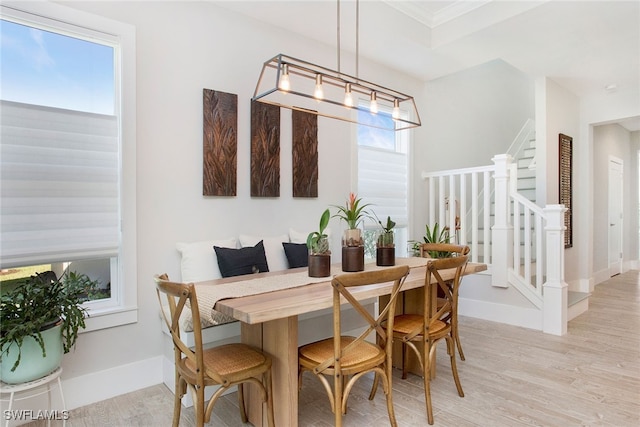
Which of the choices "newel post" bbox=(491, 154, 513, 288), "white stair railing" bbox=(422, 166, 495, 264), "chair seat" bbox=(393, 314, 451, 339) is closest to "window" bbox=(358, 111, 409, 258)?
"white stair railing" bbox=(422, 166, 495, 264)

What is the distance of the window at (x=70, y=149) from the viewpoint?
2301mm

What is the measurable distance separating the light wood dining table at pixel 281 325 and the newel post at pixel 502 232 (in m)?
2.34

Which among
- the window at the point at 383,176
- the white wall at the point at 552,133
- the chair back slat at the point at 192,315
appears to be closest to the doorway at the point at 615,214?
the white wall at the point at 552,133

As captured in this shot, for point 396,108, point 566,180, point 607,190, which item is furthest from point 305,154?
point 607,190

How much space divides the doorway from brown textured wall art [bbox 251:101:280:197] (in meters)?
6.34

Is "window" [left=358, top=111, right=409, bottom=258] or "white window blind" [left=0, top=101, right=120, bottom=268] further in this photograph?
"window" [left=358, top=111, right=409, bottom=258]

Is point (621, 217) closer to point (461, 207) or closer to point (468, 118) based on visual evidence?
point (468, 118)

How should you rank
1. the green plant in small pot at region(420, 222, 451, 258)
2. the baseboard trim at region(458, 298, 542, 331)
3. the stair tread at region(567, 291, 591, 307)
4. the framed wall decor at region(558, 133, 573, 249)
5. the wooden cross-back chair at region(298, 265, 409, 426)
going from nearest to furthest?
the wooden cross-back chair at region(298, 265, 409, 426), the baseboard trim at region(458, 298, 542, 331), the green plant in small pot at region(420, 222, 451, 258), the stair tread at region(567, 291, 591, 307), the framed wall decor at region(558, 133, 573, 249)

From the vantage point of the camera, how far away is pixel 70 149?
2475 mm

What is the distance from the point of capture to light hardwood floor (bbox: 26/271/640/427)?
2207mm

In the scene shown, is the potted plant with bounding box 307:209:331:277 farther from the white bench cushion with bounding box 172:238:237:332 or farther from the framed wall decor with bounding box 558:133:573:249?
the framed wall decor with bounding box 558:133:573:249

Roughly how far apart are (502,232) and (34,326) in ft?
13.7

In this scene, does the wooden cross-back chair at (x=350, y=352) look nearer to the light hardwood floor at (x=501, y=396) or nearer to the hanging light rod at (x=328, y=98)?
the light hardwood floor at (x=501, y=396)

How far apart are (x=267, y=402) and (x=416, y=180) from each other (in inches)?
150
